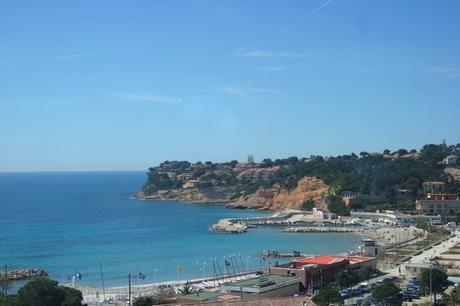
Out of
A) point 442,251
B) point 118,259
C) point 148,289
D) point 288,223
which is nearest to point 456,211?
point 288,223

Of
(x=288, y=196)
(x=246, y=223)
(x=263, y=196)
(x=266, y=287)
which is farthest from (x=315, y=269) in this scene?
(x=263, y=196)

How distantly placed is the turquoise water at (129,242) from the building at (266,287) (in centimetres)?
950

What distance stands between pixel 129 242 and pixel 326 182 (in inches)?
1361

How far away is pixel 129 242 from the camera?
49312mm

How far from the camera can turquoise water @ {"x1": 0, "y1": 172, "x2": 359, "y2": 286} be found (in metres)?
37.5

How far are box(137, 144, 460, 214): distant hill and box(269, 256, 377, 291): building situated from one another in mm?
39116

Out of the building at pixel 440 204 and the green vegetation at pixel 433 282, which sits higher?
the building at pixel 440 204

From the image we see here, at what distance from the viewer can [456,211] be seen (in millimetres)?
62906

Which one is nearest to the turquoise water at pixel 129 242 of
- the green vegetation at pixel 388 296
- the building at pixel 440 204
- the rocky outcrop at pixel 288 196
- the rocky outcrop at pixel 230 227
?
the rocky outcrop at pixel 230 227

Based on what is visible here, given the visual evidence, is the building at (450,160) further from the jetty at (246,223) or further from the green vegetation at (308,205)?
the jetty at (246,223)

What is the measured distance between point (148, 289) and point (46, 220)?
4121 cm

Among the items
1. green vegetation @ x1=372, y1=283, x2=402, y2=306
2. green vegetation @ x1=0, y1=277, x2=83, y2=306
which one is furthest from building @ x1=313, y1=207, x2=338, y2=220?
green vegetation @ x1=0, y1=277, x2=83, y2=306

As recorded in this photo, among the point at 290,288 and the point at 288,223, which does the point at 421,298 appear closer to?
the point at 290,288

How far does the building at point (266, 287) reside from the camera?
23172 millimetres
